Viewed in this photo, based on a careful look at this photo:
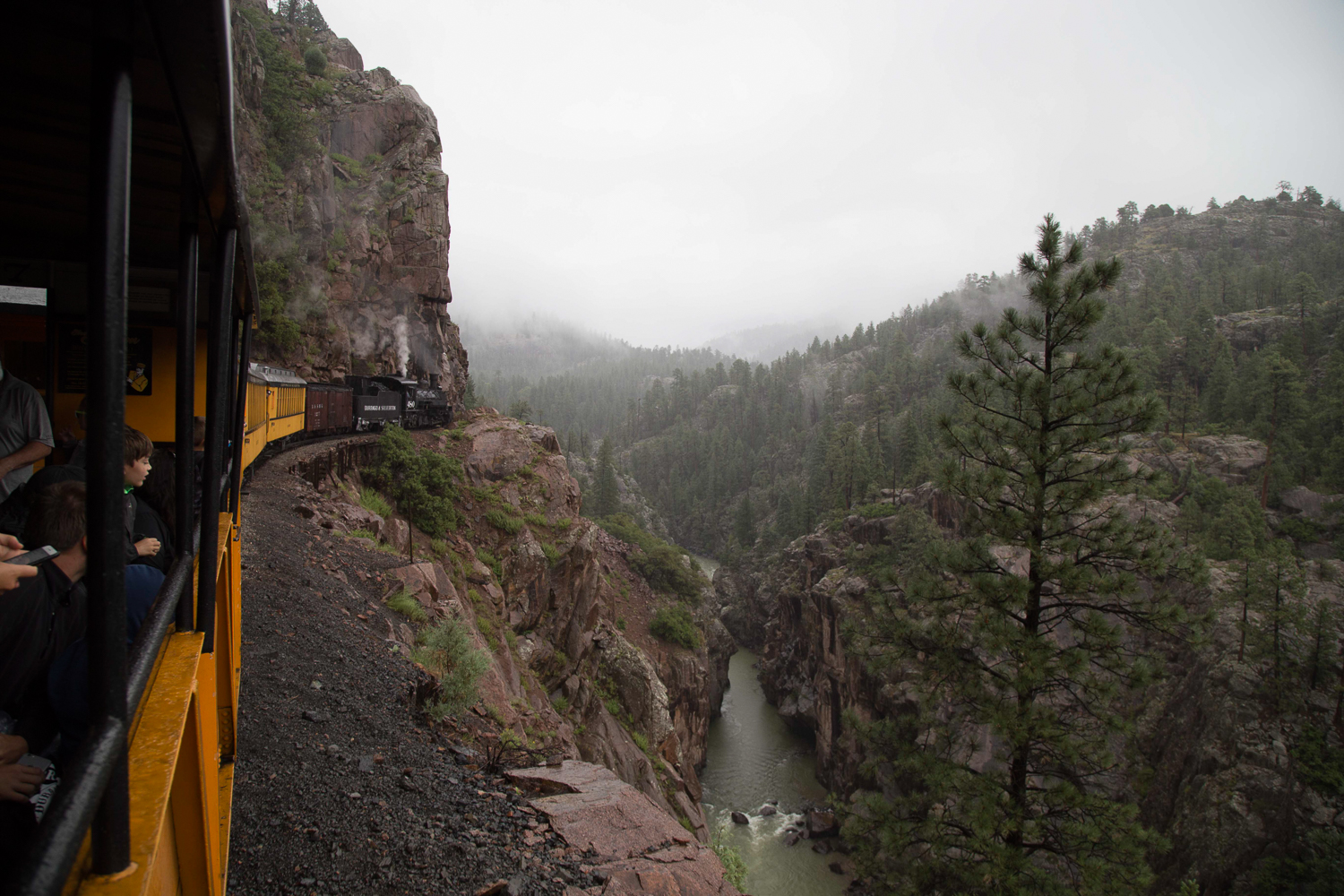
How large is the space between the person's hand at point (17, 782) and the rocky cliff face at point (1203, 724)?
35.3ft

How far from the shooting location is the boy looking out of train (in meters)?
2.38

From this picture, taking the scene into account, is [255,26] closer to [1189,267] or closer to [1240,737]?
[1240,737]

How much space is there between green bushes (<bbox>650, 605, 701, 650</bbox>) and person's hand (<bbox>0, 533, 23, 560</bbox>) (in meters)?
28.9

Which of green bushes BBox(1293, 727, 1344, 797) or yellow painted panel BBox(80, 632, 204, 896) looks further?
green bushes BBox(1293, 727, 1344, 797)

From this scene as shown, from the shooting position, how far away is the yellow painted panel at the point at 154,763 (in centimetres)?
109

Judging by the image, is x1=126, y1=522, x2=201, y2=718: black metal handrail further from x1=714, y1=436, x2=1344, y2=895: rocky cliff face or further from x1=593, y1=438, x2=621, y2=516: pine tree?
x1=593, y1=438, x2=621, y2=516: pine tree

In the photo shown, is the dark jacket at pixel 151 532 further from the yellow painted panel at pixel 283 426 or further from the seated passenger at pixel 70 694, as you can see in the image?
the yellow painted panel at pixel 283 426

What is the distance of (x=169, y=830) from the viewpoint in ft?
5.31

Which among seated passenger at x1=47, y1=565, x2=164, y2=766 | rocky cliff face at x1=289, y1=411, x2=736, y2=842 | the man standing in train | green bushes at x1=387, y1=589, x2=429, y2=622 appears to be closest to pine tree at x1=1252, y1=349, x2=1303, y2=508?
rocky cliff face at x1=289, y1=411, x2=736, y2=842

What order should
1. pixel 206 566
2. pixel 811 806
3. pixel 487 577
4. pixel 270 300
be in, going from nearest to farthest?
pixel 206 566
pixel 487 577
pixel 270 300
pixel 811 806

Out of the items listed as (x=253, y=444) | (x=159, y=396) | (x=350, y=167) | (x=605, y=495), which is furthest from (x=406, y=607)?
(x=605, y=495)

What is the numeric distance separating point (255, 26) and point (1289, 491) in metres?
65.5

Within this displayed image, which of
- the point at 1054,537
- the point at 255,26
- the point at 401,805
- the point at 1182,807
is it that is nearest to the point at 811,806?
the point at 1182,807

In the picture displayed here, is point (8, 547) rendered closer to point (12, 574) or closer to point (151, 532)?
point (12, 574)
